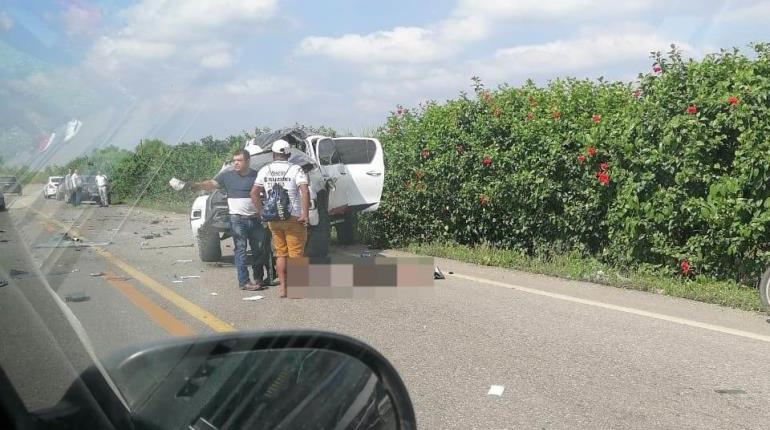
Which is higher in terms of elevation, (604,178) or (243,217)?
(604,178)

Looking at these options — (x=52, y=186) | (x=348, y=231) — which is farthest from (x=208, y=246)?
(x=52, y=186)

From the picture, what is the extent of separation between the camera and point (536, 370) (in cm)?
521

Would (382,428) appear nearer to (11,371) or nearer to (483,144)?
(11,371)

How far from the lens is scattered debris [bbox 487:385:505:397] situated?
470 cm

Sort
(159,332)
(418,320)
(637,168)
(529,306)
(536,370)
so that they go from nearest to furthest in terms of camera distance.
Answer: (536,370) → (159,332) → (418,320) → (529,306) → (637,168)

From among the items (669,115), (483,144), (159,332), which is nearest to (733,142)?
(669,115)

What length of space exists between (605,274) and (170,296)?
506 cm

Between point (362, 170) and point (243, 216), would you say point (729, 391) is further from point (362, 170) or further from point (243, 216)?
point (362, 170)

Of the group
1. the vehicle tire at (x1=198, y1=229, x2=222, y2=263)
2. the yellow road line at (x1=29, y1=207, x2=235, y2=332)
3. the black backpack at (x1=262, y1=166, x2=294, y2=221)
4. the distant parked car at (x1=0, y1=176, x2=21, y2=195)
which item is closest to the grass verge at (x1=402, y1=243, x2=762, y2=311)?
the vehicle tire at (x1=198, y1=229, x2=222, y2=263)

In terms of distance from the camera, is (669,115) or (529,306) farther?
(669,115)

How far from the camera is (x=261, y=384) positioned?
1890mm

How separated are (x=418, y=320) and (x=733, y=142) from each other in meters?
4.09

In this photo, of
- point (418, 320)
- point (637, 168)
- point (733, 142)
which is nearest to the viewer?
point (418, 320)

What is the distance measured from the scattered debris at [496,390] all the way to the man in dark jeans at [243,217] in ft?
15.6
